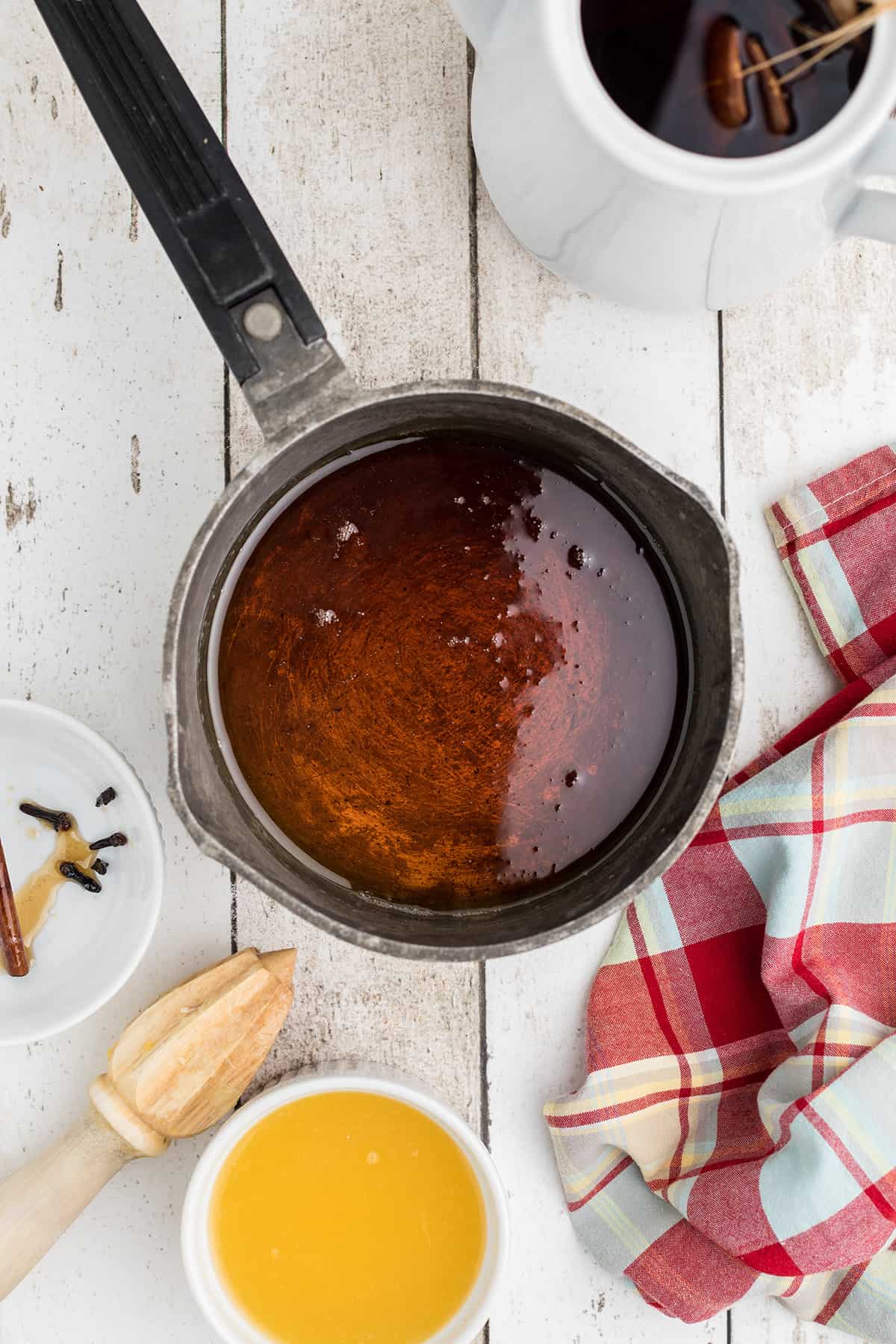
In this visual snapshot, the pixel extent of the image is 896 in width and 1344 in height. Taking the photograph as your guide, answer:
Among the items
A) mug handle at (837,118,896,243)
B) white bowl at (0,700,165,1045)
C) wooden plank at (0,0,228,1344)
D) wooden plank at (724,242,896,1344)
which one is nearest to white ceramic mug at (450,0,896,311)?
mug handle at (837,118,896,243)

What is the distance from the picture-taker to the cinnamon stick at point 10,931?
2.21ft

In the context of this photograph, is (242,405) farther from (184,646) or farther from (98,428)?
(184,646)

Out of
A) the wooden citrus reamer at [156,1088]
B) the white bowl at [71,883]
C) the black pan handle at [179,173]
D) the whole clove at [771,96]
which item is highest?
the black pan handle at [179,173]

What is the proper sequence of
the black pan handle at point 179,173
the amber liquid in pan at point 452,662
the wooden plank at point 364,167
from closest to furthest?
the black pan handle at point 179,173, the amber liquid in pan at point 452,662, the wooden plank at point 364,167

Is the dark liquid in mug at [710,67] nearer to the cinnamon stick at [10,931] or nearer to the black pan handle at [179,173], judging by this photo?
the black pan handle at [179,173]

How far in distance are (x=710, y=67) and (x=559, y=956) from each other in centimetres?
51

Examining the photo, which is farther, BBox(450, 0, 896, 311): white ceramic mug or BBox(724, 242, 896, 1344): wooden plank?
BBox(724, 242, 896, 1344): wooden plank

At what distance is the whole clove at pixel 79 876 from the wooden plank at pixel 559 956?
0.84ft

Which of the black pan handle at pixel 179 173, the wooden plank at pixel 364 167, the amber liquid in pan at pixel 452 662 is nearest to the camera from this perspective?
the black pan handle at pixel 179 173

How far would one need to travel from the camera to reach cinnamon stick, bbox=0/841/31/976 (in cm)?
67

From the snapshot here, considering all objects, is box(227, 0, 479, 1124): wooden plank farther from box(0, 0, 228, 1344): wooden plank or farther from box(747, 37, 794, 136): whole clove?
box(747, 37, 794, 136): whole clove

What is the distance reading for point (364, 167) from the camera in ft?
2.31

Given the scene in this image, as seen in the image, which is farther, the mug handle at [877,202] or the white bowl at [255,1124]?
the white bowl at [255,1124]

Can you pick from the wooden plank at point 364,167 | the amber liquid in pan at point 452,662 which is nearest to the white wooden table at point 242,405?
the wooden plank at point 364,167
